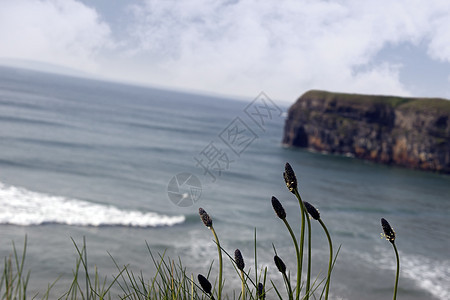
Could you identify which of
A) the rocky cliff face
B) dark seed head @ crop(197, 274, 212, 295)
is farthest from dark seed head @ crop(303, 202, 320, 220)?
the rocky cliff face

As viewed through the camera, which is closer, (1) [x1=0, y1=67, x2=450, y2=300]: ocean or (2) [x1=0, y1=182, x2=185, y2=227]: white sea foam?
(1) [x1=0, y1=67, x2=450, y2=300]: ocean

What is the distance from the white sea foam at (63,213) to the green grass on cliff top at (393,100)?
52362mm

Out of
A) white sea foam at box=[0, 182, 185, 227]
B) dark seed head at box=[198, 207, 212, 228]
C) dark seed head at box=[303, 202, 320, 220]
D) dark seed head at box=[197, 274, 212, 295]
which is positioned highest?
dark seed head at box=[303, 202, 320, 220]

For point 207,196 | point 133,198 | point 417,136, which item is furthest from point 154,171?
point 417,136

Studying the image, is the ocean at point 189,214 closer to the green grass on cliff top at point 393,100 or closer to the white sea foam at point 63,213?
the white sea foam at point 63,213

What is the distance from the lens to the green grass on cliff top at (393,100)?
6226cm

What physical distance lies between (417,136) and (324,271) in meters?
49.1

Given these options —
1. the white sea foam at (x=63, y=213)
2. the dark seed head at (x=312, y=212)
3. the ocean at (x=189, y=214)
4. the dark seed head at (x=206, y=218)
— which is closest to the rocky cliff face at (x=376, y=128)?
the ocean at (x=189, y=214)

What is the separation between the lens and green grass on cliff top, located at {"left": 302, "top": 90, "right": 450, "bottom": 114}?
2451 inches

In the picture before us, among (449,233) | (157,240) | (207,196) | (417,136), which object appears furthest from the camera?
(417,136)

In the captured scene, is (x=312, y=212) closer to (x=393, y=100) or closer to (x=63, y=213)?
(x=63, y=213)

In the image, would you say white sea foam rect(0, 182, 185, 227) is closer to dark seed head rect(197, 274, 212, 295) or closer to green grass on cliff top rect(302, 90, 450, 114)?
dark seed head rect(197, 274, 212, 295)

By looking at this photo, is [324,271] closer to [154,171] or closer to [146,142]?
[154,171]

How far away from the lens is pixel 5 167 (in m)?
26.5
